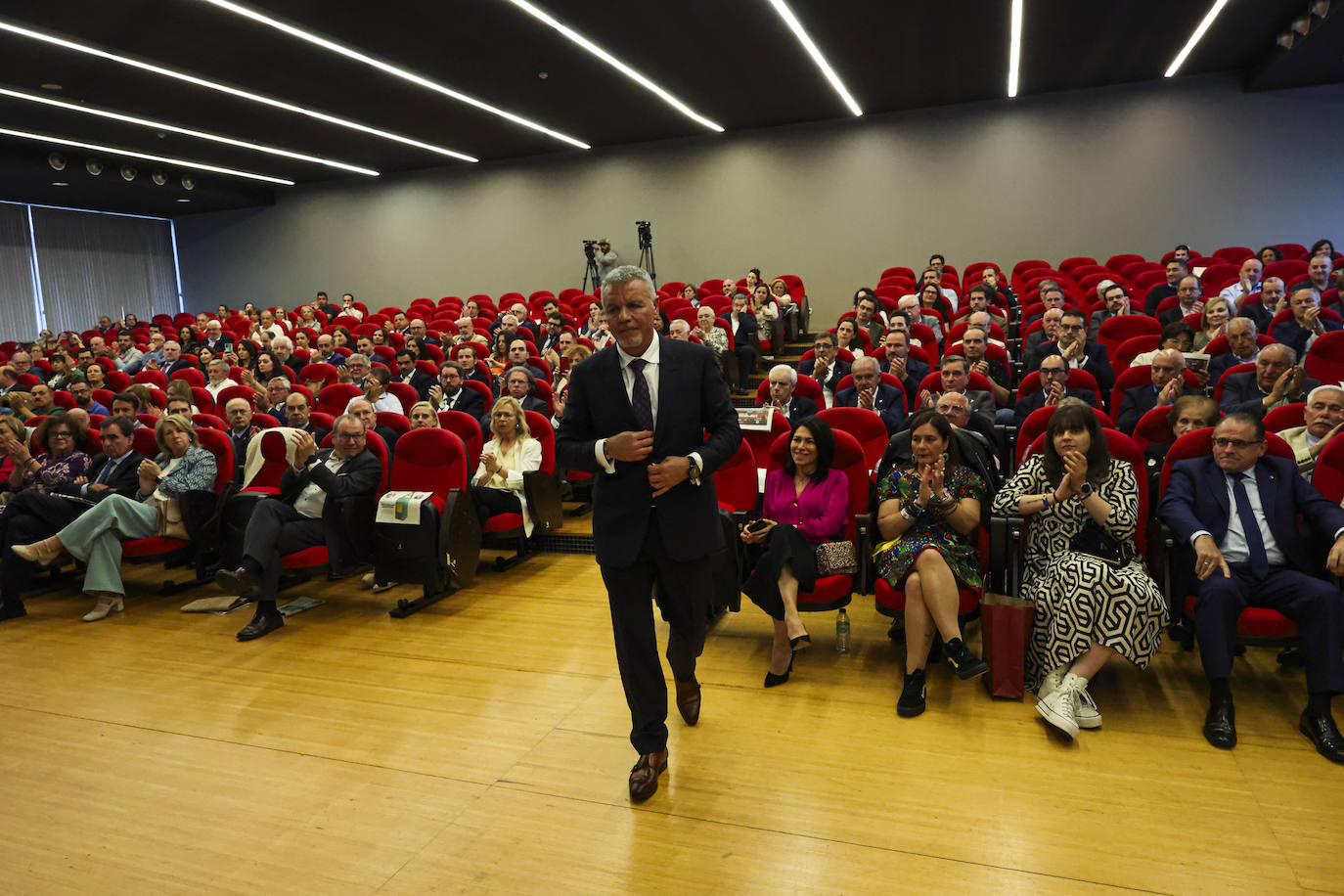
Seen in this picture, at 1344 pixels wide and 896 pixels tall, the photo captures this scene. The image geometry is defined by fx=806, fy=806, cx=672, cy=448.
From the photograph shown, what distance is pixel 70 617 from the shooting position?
13.4 feet

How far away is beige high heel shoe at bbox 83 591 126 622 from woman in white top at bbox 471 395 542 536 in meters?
1.87

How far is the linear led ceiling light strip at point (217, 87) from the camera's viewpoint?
6.88 metres

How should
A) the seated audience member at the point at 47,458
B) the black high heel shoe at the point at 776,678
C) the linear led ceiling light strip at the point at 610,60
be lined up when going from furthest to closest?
the linear led ceiling light strip at the point at 610,60
the seated audience member at the point at 47,458
the black high heel shoe at the point at 776,678

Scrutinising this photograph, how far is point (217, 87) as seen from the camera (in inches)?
332

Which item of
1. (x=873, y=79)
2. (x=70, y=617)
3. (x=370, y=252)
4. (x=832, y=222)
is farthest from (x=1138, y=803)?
(x=370, y=252)

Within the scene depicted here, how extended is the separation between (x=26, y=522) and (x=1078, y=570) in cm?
495

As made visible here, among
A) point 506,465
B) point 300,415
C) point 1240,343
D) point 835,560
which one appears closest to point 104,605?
point 300,415

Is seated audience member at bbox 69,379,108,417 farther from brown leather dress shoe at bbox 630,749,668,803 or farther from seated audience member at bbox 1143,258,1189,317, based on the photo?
seated audience member at bbox 1143,258,1189,317

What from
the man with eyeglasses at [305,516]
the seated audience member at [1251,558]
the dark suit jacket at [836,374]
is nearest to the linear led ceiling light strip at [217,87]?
the man with eyeglasses at [305,516]

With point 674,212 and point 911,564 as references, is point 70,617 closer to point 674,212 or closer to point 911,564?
point 911,564

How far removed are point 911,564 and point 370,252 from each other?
13.3 m

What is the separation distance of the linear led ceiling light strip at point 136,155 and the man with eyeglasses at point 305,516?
9178 mm

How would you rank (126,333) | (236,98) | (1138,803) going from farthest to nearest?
1. (126,333)
2. (236,98)
3. (1138,803)

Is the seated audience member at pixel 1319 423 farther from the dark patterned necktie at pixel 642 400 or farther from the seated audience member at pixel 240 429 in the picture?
the seated audience member at pixel 240 429
